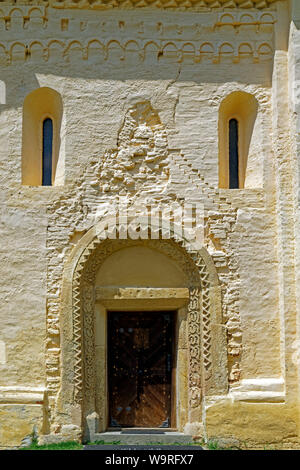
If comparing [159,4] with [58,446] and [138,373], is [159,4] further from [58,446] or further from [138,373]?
[58,446]

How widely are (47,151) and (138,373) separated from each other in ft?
10.5

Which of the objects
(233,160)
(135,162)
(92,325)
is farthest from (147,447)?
(233,160)

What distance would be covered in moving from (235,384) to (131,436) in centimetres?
147

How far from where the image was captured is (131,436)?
1061 cm

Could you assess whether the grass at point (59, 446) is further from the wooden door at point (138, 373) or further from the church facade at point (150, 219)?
the wooden door at point (138, 373)

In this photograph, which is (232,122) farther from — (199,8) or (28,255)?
(28,255)

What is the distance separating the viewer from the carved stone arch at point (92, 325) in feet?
34.4

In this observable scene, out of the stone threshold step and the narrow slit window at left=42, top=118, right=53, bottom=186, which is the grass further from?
the narrow slit window at left=42, top=118, right=53, bottom=186

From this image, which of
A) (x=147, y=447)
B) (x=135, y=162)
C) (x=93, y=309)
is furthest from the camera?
(x=135, y=162)

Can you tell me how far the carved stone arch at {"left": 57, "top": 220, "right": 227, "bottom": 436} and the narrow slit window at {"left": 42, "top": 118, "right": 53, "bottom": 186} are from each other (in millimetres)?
1068

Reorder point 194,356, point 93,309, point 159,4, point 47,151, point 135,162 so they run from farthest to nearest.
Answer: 1. point 47,151
2. point 159,4
3. point 135,162
4. point 93,309
5. point 194,356

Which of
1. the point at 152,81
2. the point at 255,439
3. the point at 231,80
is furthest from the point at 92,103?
the point at 255,439

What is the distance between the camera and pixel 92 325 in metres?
10.8

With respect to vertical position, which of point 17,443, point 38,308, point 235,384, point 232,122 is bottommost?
point 17,443
